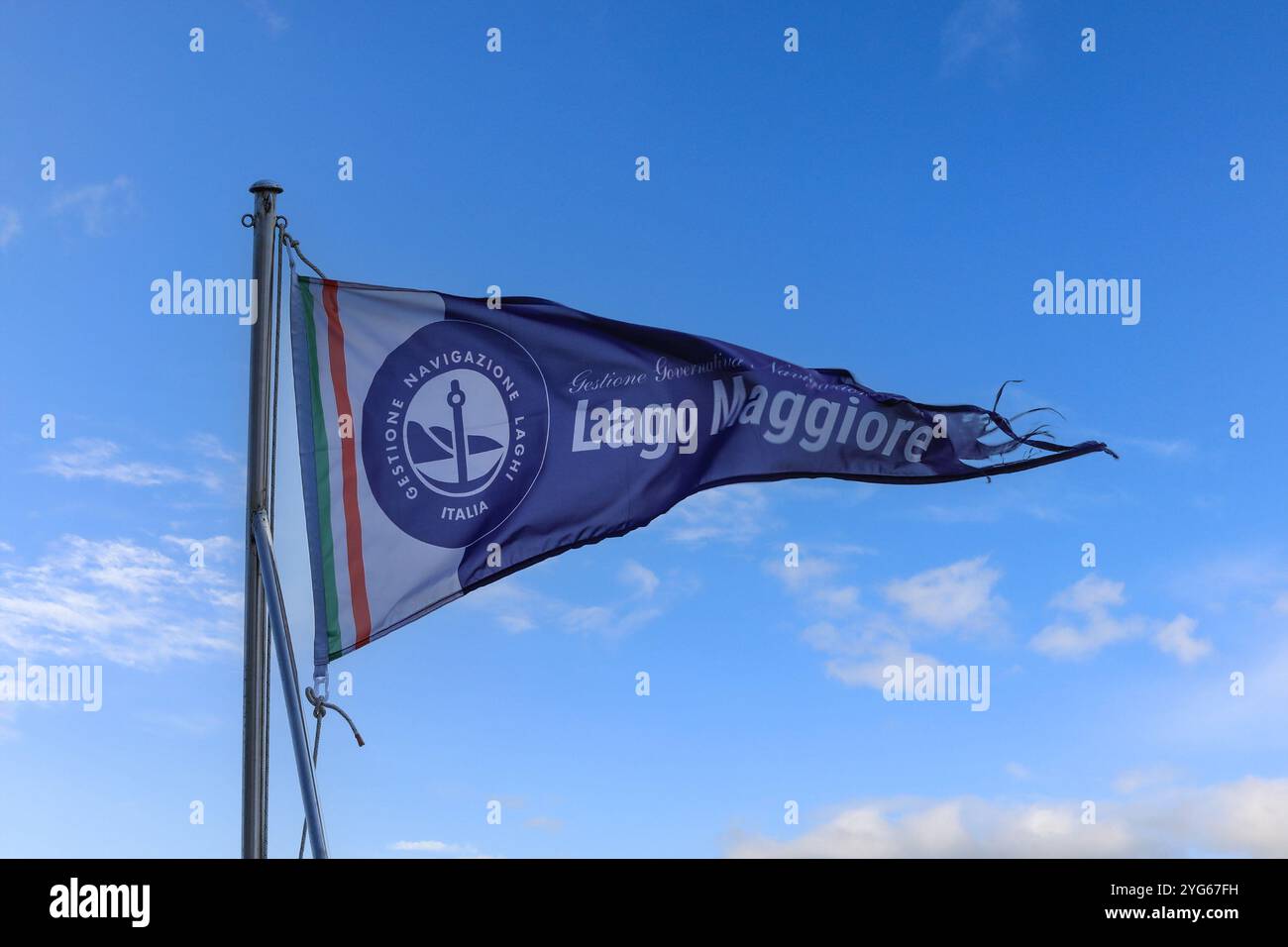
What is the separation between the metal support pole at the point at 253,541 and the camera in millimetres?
8773

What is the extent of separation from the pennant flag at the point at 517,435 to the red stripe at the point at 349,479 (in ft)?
0.04

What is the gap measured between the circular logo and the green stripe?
12.7 inches

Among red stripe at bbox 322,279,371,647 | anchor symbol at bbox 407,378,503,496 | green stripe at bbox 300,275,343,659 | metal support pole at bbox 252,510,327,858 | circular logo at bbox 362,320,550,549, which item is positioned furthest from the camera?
anchor symbol at bbox 407,378,503,496

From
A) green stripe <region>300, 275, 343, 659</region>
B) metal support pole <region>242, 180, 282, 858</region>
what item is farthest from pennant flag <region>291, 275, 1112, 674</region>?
metal support pole <region>242, 180, 282, 858</region>

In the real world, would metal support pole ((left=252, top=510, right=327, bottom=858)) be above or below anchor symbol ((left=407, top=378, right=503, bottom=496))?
below

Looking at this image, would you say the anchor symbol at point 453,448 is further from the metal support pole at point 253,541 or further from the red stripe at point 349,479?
the metal support pole at point 253,541

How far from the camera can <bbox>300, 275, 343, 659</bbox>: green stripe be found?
10.1 m

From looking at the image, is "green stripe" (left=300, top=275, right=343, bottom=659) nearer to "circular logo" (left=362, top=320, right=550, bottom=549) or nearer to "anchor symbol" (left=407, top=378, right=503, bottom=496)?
"circular logo" (left=362, top=320, right=550, bottom=549)

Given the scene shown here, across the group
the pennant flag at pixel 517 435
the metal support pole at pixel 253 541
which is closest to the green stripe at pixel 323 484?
the pennant flag at pixel 517 435

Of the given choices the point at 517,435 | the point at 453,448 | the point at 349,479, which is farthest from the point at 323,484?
the point at 517,435

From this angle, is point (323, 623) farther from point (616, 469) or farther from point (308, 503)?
point (616, 469)
